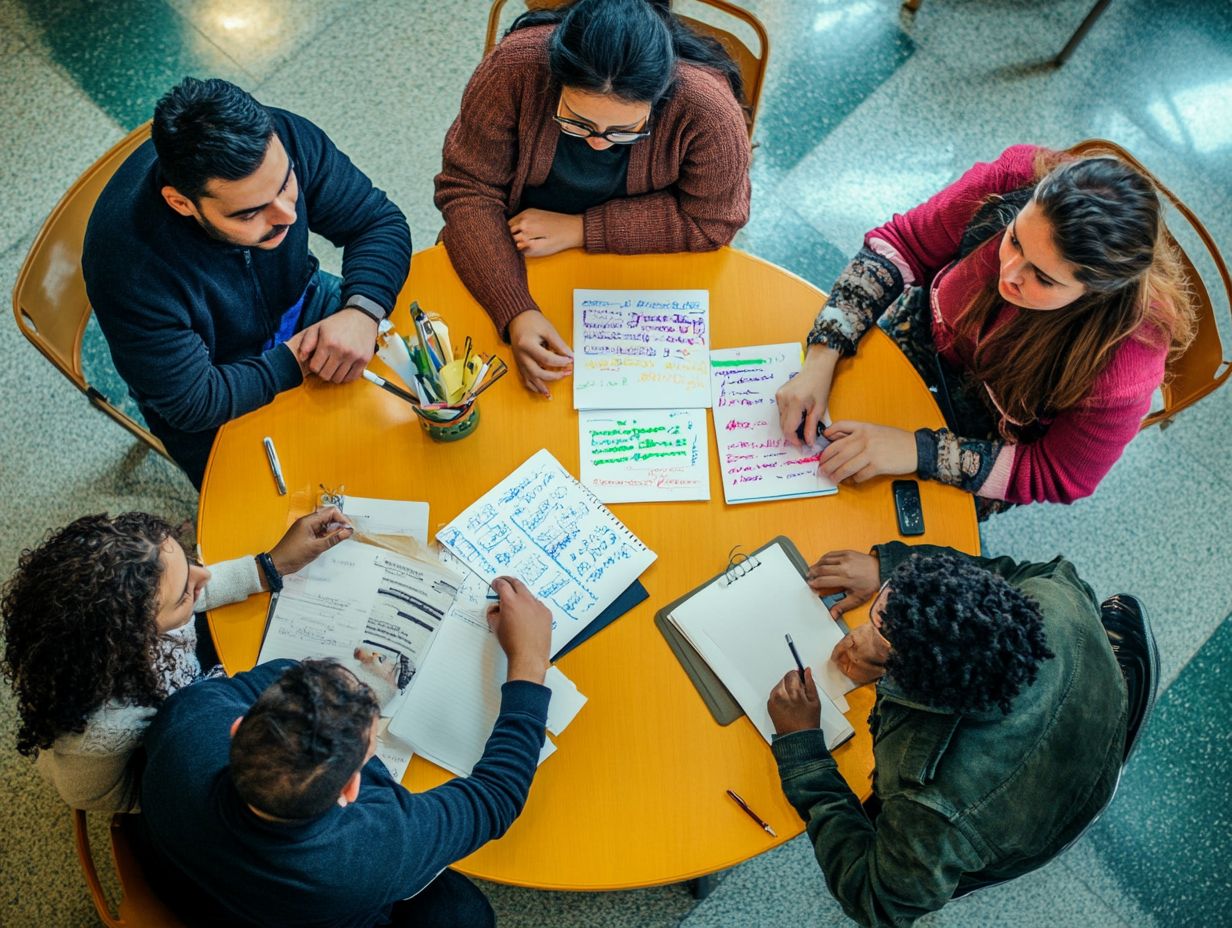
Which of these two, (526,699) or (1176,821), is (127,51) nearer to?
(526,699)

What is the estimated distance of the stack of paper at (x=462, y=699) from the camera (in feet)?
4.42

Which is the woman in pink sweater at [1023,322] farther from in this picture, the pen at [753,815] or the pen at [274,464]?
the pen at [274,464]

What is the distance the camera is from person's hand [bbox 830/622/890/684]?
1.34m

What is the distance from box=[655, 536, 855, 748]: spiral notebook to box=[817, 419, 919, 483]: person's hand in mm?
156

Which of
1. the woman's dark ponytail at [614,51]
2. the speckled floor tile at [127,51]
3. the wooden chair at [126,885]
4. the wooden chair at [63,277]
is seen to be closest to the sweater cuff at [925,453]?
the woman's dark ponytail at [614,51]

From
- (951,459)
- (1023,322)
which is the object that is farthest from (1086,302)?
(951,459)

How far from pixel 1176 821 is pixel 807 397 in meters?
1.34

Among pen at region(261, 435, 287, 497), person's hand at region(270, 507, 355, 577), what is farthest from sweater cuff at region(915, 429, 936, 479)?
pen at region(261, 435, 287, 497)

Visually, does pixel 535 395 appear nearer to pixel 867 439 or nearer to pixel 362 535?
pixel 362 535

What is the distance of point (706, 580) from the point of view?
1.46 meters

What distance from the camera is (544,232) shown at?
1660 millimetres

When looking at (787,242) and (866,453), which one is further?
(787,242)

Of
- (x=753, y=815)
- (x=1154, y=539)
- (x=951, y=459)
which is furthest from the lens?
(x=1154, y=539)

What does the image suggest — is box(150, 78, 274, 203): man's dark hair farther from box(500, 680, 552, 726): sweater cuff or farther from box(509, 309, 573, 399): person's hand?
box(500, 680, 552, 726): sweater cuff
